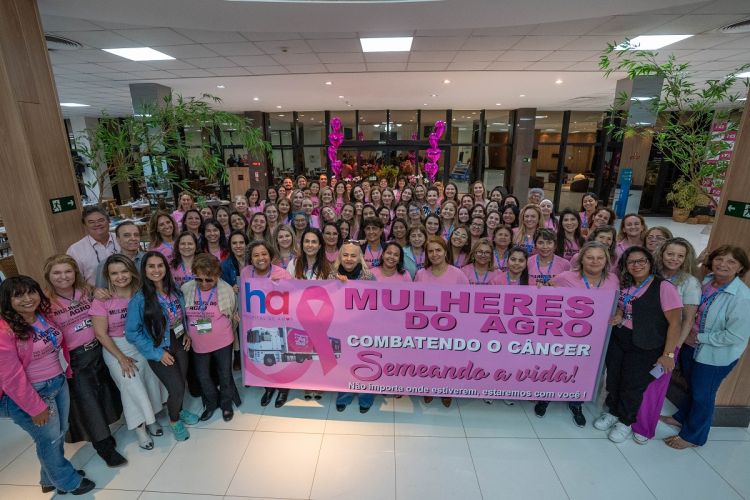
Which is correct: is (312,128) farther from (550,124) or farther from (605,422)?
(605,422)

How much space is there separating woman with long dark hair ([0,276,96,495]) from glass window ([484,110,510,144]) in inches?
536

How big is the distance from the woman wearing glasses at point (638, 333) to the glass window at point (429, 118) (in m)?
11.6

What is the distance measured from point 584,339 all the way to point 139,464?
3518 millimetres

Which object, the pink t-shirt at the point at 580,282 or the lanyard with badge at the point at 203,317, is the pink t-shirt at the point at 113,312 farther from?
the pink t-shirt at the point at 580,282

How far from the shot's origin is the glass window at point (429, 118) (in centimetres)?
1334

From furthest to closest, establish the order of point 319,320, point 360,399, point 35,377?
point 360,399 → point 319,320 → point 35,377

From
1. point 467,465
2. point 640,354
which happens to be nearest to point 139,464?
point 467,465

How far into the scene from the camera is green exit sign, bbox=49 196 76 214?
10.5 feet

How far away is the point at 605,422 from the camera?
2.94 m

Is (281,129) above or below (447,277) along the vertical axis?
above

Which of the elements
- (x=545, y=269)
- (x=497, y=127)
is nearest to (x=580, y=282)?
(x=545, y=269)

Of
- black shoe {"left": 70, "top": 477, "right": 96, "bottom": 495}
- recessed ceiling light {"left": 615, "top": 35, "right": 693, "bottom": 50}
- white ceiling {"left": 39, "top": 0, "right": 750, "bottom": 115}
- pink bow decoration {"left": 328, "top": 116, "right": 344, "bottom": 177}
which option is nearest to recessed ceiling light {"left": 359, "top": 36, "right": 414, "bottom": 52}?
white ceiling {"left": 39, "top": 0, "right": 750, "bottom": 115}

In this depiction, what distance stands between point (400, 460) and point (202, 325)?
186cm

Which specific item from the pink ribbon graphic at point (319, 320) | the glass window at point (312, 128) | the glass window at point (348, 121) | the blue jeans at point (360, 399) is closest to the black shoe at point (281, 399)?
the blue jeans at point (360, 399)
